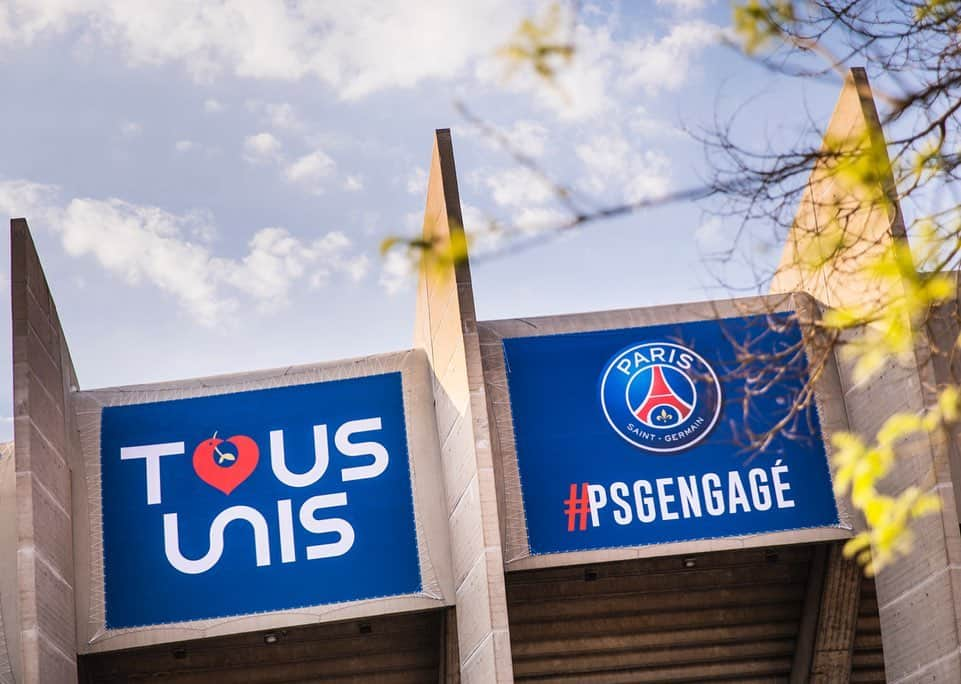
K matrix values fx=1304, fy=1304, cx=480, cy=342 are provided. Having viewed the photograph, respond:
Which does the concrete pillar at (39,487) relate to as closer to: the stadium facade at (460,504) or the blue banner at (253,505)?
the stadium facade at (460,504)

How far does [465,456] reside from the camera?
1384 cm

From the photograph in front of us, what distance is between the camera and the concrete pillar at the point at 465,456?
1294 cm

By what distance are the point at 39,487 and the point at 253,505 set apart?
2.34 meters

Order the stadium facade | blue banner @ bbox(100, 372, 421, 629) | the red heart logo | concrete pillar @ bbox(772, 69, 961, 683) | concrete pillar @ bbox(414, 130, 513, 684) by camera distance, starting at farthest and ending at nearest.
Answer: the red heart logo
blue banner @ bbox(100, 372, 421, 629)
the stadium facade
concrete pillar @ bbox(414, 130, 513, 684)
concrete pillar @ bbox(772, 69, 961, 683)

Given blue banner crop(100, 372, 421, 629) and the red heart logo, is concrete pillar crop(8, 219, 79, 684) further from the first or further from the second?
the red heart logo

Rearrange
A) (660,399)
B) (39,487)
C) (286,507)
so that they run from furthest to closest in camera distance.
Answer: (660,399) < (286,507) < (39,487)

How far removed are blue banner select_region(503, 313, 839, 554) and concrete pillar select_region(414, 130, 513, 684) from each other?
29.8 inches

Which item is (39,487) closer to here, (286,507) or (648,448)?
(286,507)

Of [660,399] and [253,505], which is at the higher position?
[660,399]

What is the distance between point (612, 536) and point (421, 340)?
Answer: 373 centimetres

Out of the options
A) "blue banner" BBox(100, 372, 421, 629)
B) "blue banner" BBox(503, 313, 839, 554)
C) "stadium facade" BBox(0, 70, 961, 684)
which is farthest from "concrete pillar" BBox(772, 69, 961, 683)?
"blue banner" BBox(100, 372, 421, 629)

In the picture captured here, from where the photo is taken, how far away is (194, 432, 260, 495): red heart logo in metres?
14.6

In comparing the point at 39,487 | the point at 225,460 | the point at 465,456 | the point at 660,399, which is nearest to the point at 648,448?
the point at 660,399

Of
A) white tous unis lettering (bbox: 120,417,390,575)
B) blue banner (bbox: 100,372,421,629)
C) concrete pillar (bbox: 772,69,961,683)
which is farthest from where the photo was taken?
white tous unis lettering (bbox: 120,417,390,575)
